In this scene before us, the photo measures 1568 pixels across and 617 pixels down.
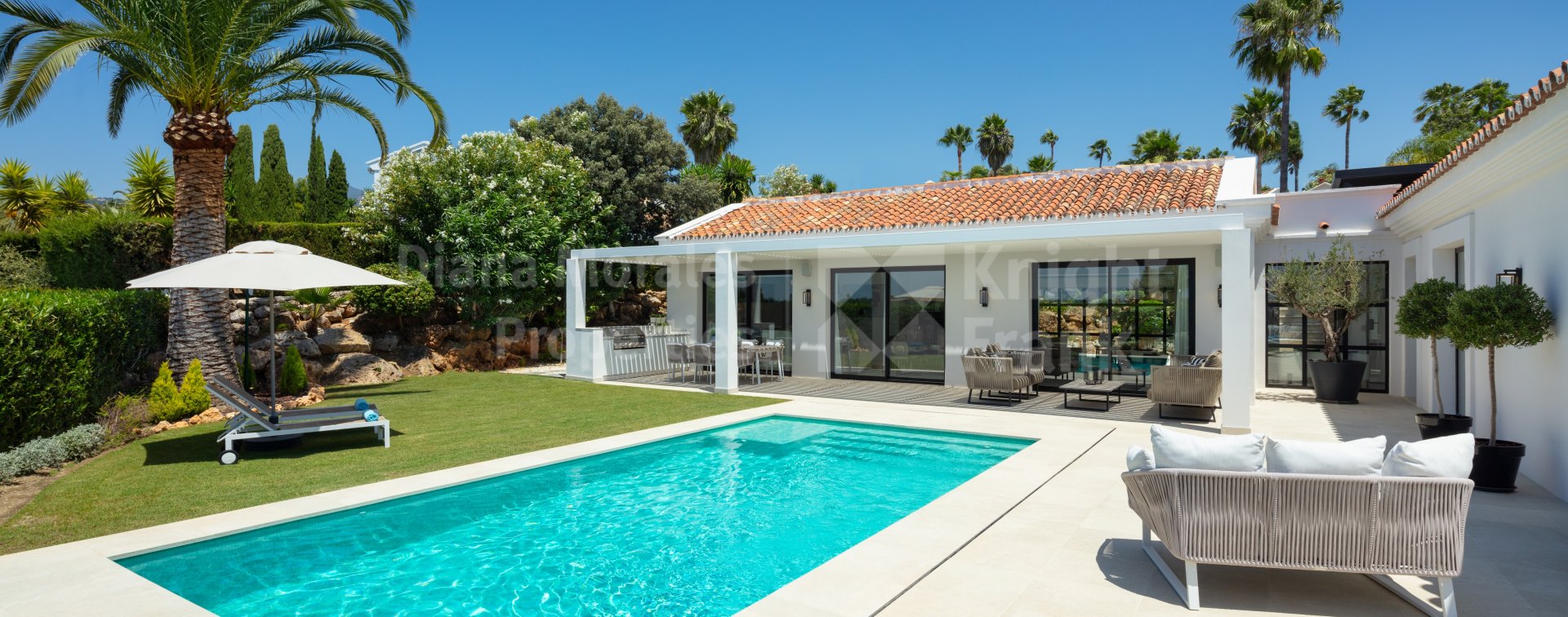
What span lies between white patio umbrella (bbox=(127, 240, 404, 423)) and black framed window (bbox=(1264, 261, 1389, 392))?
16.0m

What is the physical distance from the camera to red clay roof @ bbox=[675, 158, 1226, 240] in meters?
13.4

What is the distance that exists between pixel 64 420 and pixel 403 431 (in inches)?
136

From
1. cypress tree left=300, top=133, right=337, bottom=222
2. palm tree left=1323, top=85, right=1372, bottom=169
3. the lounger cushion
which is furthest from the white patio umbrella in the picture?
palm tree left=1323, top=85, right=1372, bottom=169

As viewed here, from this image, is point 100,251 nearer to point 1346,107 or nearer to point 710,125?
point 710,125

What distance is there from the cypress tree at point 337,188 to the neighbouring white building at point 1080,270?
14.1 metres

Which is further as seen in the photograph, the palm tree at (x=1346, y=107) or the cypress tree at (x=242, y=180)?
the palm tree at (x=1346, y=107)

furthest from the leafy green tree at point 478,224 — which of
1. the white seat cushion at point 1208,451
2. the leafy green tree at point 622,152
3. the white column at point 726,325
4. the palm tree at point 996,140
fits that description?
the palm tree at point 996,140

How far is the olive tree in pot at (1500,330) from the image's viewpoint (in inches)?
250

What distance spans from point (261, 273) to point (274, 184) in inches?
696

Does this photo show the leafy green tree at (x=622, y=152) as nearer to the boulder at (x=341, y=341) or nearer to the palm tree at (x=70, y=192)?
the boulder at (x=341, y=341)

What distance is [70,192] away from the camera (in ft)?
68.9

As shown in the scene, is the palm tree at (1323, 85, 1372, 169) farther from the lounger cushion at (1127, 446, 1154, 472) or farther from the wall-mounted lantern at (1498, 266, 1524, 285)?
the lounger cushion at (1127, 446, 1154, 472)

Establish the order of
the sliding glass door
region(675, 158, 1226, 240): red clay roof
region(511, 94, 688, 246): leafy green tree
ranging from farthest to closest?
region(511, 94, 688, 246): leafy green tree < the sliding glass door < region(675, 158, 1226, 240): red clay roof

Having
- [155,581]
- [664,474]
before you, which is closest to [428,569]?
[155,581]
